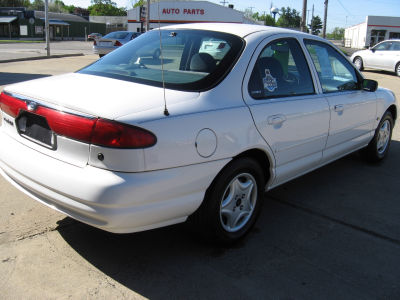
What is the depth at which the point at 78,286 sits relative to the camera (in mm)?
2641

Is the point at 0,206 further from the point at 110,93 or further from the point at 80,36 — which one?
the point at 80,36

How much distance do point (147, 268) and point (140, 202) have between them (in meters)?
0.68

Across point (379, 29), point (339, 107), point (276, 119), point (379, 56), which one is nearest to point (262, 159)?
point (276, 119)

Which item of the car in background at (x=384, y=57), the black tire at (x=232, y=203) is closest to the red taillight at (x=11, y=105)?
the black tire at (x=232, y=203)

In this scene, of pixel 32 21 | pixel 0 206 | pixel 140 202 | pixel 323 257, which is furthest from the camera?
pixel 32 21

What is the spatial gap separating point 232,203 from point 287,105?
3.21ft

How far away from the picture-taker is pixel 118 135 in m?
2.39

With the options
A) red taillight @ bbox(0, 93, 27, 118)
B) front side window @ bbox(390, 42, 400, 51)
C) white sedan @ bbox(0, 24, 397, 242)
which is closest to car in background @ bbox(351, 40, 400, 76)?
front side window @ bbox(390, 42, 400, 51)

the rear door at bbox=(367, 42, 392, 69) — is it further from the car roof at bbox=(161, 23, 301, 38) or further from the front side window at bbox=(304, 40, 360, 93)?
the car roof at bbox=(161, 23, 301, 38)

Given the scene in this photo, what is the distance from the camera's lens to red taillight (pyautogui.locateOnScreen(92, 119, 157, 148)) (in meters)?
2.39

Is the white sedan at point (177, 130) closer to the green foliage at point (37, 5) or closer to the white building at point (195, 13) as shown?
the white building at point (195, 13)

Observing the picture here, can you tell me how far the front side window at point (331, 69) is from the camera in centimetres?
411

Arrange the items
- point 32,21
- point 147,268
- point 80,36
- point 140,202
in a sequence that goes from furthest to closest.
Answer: point 80,36
point 32,21
point 147,268
point 140,202

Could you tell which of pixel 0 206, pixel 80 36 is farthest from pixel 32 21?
pixel 0 206
